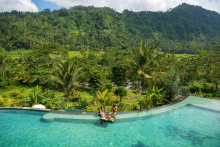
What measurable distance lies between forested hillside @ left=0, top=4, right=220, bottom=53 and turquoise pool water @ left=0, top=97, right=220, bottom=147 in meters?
43.4

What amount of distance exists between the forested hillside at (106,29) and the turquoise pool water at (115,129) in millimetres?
43436

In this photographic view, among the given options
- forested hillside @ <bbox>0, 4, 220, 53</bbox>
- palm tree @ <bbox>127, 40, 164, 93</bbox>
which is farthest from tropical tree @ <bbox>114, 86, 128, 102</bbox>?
forested hillside @ <bbox>0, 4, 220, 53</bbox>

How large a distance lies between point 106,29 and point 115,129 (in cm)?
11136

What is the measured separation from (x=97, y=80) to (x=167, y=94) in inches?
285

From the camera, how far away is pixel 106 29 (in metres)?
109

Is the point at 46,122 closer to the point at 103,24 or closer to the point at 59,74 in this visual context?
the point at 59,74

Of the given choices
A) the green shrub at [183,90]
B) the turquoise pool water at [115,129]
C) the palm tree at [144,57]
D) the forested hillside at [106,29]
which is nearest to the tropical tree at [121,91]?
the palm tree at [144,57]

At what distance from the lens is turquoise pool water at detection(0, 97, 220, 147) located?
454 cm

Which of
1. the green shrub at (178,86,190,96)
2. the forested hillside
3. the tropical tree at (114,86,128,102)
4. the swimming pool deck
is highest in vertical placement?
the forested hillside

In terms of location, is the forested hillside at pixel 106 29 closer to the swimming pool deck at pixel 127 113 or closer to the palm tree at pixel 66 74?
the palm tree at pixel 66 74

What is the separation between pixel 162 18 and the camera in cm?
16550

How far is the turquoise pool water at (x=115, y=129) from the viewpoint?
179 inches

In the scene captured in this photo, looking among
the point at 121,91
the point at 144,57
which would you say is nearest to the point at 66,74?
the point at 144,57

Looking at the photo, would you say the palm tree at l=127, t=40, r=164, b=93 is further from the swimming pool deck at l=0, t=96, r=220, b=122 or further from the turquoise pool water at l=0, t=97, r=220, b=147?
the turquoise pool water at l=0, t=97, r=220, b=147
